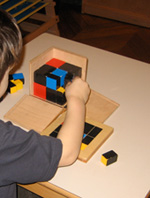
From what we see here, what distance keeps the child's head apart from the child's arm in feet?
0.77

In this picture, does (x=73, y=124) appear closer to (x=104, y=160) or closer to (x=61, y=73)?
(x=104, y=160)

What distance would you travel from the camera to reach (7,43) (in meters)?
0.71

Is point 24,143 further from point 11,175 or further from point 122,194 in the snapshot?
point 122,194

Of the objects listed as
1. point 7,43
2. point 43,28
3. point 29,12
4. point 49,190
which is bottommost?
point 43,28

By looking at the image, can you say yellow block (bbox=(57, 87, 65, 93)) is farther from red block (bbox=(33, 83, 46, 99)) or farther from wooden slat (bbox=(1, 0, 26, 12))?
wooden slat (bbox=(1, 0, 26, 12))

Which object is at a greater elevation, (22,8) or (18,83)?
(18,83)

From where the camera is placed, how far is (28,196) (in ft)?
4.45

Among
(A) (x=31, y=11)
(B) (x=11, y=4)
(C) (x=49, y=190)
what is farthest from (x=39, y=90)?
(A) (x=31, y=11)

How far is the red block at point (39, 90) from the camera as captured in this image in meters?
1.10

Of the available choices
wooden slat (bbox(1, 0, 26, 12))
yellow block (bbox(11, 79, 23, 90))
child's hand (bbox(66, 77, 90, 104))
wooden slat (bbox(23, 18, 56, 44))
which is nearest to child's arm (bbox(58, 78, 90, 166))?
child's hand (bbox(66, 77, 90, 104))

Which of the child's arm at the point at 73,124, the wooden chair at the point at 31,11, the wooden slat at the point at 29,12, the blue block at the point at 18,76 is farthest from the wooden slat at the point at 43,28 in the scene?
the child's arm at the point at 73,124

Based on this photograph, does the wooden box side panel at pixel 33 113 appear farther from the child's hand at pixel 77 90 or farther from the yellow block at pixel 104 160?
the yellow block at pixel 104 160

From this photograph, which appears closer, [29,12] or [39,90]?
[39,90]

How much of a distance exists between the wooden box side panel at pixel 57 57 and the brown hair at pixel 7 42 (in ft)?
1.02
